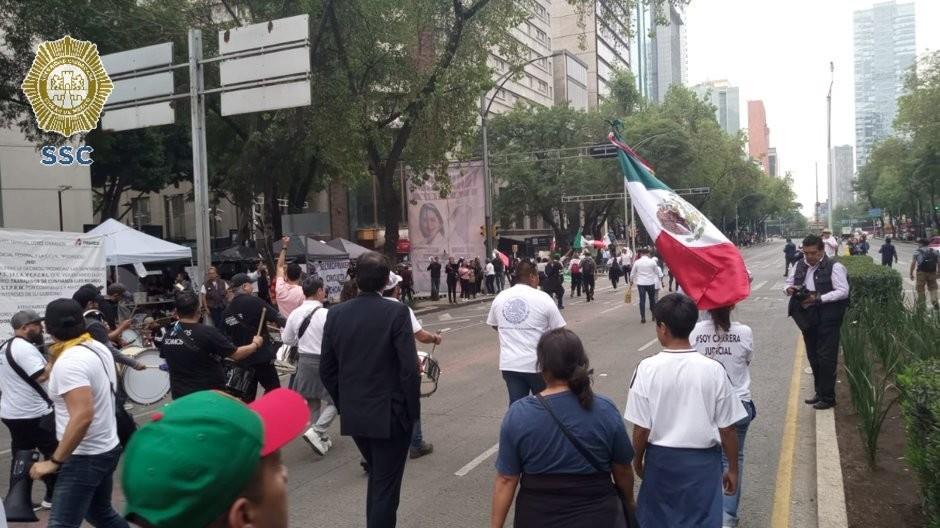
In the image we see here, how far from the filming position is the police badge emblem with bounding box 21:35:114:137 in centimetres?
1445

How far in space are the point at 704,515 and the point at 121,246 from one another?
17.5 m

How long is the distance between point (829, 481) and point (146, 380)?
798 centimetres

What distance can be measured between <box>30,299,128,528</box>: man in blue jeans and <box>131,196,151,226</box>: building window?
127 ft

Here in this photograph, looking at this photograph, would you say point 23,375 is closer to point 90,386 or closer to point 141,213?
point 90,386

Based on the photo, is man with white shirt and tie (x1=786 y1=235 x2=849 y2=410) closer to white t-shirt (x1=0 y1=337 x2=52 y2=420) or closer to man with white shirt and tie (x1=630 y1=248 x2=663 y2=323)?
white t-shirt (x1=0 y1=337 x2=52 y2=420)

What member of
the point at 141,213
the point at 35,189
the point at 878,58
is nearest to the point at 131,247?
the point at 35,189

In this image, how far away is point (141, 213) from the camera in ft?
136

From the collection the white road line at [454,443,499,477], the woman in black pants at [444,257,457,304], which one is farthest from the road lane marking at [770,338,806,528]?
the woman in black pants at [444,257,457,304]

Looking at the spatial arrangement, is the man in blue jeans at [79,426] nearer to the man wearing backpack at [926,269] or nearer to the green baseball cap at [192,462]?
the green baseball cap at [192,462]

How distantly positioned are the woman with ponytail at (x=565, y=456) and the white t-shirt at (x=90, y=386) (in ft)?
7.69

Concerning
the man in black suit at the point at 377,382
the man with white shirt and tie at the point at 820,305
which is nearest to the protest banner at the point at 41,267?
the man in black suit at the point at 377,382

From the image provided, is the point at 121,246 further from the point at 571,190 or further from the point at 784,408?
the point at 571,190

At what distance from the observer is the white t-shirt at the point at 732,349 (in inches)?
192

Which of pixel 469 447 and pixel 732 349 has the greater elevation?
pixel 732 349
